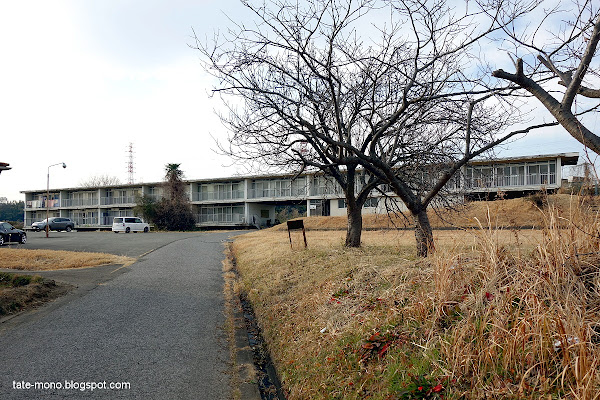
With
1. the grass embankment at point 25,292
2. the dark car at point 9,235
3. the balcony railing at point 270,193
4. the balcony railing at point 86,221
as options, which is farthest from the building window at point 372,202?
the balcony railing at point 86,221

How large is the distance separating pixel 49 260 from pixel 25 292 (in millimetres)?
8605

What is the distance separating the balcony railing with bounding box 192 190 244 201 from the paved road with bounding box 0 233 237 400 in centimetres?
4018

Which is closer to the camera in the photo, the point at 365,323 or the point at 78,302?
the point at 365,323

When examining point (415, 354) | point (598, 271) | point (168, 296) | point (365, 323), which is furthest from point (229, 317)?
point (598, 271)

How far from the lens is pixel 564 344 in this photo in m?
3.20

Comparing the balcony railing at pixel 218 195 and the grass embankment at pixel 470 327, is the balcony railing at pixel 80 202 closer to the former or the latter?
the balcony railing at pixel 218 195

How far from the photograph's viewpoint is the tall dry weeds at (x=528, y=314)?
3.16 m

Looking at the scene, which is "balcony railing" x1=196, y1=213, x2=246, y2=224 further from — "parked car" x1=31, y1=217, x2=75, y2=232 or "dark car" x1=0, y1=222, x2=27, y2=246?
"dark car" x1=0, y1=222, x2=27, y2=246

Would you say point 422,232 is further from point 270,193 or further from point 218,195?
point 218,195

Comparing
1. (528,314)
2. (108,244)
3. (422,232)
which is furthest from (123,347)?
(108,244)

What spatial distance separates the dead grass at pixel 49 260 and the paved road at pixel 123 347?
5.91m

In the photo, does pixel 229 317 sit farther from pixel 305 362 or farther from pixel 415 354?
pixel 415 354

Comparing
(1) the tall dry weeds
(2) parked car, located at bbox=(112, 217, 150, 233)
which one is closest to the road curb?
(1) the tall dry weeds

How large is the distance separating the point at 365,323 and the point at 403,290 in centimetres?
66
